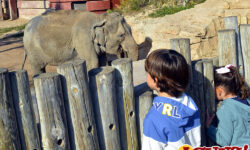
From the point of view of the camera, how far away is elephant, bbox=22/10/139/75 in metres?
6.96

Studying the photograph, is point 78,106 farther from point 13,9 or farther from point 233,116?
point 13,9

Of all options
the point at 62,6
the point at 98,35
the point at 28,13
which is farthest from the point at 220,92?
the point at 28,13

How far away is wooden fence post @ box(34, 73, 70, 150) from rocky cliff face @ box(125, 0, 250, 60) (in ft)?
15.1

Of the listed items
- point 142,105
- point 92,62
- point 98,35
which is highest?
point 98,35

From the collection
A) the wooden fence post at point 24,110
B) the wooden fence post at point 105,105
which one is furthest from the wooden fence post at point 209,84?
the wooden fence post at point 24,110

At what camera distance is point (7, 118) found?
2.33 metres

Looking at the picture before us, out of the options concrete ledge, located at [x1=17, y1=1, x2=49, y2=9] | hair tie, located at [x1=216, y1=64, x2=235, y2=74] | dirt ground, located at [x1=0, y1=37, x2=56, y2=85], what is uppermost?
concrete ledge, located at [x1=17, y1=1, x2=49, y2=9]

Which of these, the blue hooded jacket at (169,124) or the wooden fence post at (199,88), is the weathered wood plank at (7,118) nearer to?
the blue hooded jacket at (169,124)

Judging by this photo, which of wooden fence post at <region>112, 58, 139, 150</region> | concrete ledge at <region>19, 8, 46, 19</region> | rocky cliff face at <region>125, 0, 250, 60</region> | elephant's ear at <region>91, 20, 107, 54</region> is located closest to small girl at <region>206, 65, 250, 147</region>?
wooden fence post at <region>112, 58, 139, 150</region>

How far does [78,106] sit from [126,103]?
1.51ft

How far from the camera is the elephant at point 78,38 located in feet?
22.8

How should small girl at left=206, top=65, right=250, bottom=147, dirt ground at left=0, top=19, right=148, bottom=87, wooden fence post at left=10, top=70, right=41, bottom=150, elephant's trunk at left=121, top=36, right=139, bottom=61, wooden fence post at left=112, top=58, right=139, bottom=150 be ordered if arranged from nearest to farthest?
wooden fence post at left=10, top=70, right=41, bottom=150 < wooden fence post at left=112, top=58, right=139, bottom=150 < small girl at left=206, top=65, right=250, bottom=147 < dirt ground at left=0, top=19, right=148, bottom=87 < elephant's trunk at left=121, top=36, right=139, bottom=61

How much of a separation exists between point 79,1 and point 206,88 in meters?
11.3

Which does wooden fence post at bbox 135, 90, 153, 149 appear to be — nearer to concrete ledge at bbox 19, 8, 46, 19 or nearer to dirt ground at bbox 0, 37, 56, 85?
dirt ground at bbox 0, 37, 56, 85
